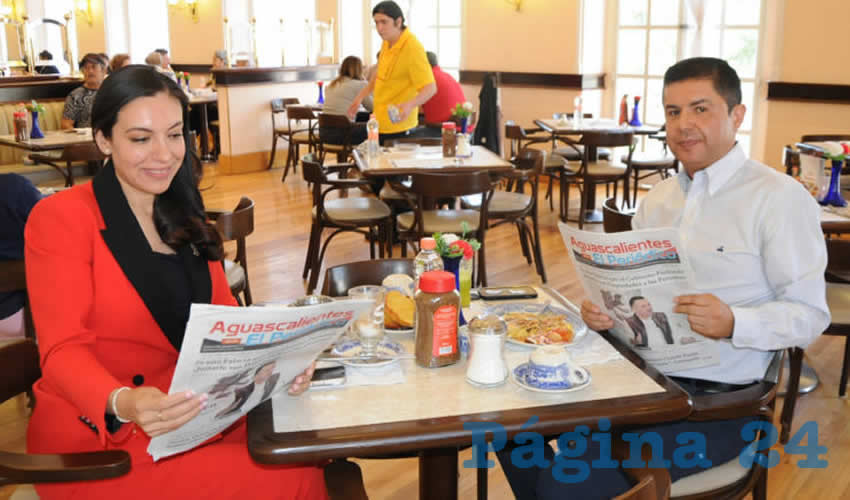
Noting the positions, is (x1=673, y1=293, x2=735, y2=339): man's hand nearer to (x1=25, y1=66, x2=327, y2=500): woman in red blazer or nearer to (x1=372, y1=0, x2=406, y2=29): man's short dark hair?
(x1=25, y1=66, x2=327, y2=500): woman in red blazer

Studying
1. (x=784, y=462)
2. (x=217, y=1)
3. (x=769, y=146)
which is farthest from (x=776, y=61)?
(x=217, y=1)

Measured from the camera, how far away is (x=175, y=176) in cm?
192

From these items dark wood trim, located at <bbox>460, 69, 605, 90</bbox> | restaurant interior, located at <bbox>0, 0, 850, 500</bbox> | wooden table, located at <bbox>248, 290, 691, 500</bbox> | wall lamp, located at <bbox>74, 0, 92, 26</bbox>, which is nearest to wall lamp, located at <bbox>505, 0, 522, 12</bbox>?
restaurant interior, located at <bbox>0, 0, 850, 500</bbox>

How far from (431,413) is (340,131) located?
6.42 meters

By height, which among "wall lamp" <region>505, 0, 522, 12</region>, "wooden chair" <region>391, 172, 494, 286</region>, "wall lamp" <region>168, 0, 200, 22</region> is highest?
"wall lamp" <region>168, 0, 200, 22</region>

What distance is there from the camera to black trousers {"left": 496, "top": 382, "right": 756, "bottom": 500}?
1.65 metres

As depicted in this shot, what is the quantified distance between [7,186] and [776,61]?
5.99 metres

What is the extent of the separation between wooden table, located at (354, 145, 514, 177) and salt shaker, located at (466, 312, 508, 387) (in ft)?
9.01

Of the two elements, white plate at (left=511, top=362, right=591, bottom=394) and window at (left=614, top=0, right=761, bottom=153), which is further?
window at (left=614, top=0, right=761, bottom=153)

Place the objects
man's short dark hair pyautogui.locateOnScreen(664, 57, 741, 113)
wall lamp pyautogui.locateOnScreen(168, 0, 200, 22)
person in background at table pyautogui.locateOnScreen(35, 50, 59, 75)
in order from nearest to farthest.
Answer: man's short dark hair pyautogui.locateOnScreen(664, 57, 741, 113)
person in background at table pyautogui.locateOnScreen(35, 50, 59, 75)
wall lamp pyautogui.locateOnScreen(168, 0, 200, 22)

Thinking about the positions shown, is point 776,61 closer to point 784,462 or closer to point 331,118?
point 331,118

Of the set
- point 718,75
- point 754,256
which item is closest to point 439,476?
point 754,256

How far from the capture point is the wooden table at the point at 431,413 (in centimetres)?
133

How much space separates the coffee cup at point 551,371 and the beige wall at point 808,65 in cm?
578
